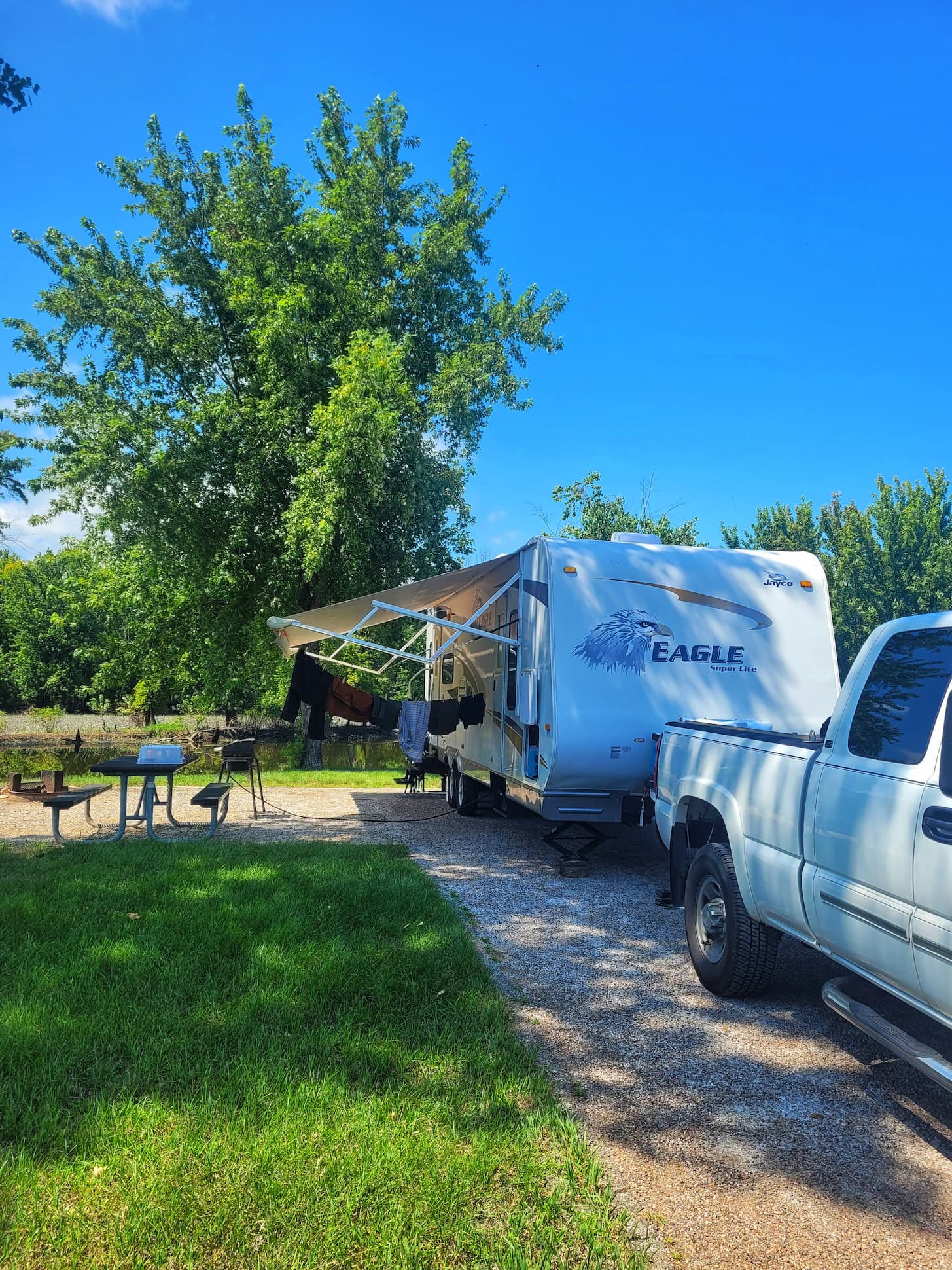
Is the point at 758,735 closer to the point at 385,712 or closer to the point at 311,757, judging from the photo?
the point at 385,712

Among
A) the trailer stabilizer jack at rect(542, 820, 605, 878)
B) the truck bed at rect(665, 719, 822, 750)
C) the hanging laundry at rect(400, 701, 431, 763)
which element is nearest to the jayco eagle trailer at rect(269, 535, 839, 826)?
the trailer stabilizer jack at rect(542, 820, 605, 878)

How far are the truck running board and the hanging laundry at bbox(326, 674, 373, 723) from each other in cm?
731

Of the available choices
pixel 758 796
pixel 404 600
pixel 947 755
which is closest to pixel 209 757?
pixel 404 600

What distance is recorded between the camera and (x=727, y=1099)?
3.75 metres

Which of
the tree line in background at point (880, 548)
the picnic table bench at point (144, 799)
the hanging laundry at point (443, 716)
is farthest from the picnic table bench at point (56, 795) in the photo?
the tree line in background at point (880, 548)

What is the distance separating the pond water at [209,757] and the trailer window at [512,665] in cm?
1297

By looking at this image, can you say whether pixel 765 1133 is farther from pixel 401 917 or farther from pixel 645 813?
pixel 645 813

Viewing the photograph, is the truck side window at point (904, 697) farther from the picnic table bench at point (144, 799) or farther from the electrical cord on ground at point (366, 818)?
the electrical cord on ground at point (366, 818)

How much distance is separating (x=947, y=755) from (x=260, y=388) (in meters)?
18.5

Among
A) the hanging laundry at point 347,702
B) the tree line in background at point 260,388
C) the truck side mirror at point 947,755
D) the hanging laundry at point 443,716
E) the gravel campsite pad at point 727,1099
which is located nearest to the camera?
the gravel campsite pad at point 727,1099

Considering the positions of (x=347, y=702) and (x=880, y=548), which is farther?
(x=880, y=548)

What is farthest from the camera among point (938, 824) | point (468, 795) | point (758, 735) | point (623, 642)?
point (468, 795)

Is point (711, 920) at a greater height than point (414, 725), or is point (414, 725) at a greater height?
point (414, 725)

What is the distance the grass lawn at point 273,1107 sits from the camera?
2.69 m
